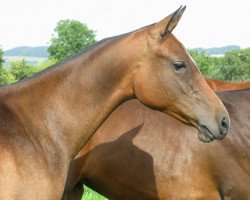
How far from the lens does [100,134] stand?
4984 mm

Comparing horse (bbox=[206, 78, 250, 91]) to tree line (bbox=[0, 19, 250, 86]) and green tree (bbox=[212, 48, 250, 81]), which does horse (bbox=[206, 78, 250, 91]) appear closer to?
green tree (bbox=[212, 48, 250, 81])

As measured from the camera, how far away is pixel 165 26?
12.5 ft

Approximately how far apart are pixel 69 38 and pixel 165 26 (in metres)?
68.6

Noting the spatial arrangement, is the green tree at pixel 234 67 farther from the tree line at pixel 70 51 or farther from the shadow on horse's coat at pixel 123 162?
the shadow on horse's coat at pixel 123 162

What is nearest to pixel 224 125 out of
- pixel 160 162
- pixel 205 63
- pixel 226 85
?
pixel 160 162

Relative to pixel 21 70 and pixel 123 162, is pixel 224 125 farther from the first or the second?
pixel 21 70

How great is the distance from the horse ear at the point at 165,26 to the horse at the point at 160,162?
147 cm

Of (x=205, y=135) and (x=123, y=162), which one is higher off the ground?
(x=205, y=135)

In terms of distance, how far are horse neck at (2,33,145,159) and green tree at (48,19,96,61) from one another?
67017 millimetres

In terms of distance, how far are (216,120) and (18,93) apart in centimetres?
168

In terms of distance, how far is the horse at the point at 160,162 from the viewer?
4891mm

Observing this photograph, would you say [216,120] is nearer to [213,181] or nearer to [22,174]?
[213,181]

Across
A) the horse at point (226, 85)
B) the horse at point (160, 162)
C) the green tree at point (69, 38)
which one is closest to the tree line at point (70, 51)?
the green tree at point (69, 38)

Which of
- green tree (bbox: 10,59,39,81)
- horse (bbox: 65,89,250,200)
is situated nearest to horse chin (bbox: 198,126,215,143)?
horse (bbox: 65,89,250,200)
